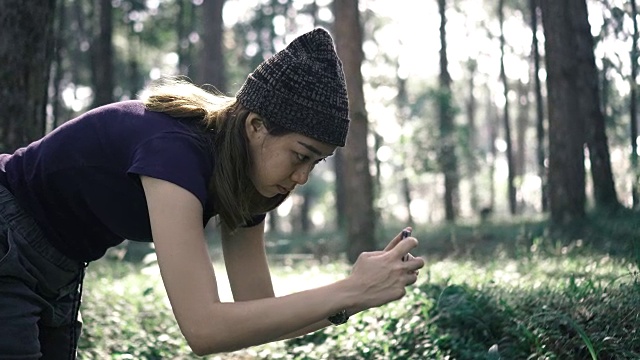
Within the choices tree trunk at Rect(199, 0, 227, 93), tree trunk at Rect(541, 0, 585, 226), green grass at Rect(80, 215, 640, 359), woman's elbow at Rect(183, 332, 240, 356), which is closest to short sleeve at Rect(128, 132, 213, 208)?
woman's elbow at Rect(183, 332, 240, 356)

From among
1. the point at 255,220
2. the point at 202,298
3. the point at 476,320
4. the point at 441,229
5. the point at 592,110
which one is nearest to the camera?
the point at 202,298

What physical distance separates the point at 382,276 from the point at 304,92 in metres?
0.72

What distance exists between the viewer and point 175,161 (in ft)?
8.41

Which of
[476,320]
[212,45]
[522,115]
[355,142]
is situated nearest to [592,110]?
[355,142]

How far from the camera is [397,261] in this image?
8.73 ft

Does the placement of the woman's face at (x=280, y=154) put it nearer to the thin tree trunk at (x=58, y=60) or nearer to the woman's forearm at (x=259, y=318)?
the woman's forearm at (x=259, y=318)

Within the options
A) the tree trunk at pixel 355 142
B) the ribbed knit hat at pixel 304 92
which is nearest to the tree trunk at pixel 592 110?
the tree trunk at pixel 355 142

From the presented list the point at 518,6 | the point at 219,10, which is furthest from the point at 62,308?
the point at 518,6

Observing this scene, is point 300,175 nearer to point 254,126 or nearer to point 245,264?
point 254,126

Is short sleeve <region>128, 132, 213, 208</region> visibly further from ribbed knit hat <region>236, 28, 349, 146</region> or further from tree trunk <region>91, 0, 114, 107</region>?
tree trunk <region>91, 0, 114, 107</region>

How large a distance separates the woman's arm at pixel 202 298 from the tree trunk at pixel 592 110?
11058 mm

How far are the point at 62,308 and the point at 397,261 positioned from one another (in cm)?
147

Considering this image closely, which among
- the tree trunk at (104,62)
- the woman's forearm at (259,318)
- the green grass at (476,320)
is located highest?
the tree trunk at (104,62)

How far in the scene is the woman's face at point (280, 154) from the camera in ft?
9.16
